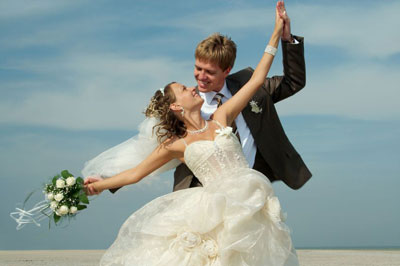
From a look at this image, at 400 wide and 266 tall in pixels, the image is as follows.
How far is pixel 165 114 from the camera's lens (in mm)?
5879

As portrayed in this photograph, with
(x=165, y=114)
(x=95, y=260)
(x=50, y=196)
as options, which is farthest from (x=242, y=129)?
(x=95, y=260)

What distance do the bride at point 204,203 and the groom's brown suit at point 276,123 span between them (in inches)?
16.8

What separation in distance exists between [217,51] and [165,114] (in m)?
0.89

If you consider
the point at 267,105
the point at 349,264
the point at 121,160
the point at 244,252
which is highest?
the point at 267,105

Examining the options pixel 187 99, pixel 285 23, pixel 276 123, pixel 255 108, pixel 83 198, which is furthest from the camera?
pixel 276 123

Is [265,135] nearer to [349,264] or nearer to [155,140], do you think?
[155,140]

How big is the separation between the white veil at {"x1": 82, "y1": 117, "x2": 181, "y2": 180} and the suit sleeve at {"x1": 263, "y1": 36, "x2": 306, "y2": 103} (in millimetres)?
1425

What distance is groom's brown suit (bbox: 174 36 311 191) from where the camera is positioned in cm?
644

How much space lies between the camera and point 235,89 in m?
6.62

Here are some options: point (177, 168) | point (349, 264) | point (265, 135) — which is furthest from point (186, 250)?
point (349, 264)

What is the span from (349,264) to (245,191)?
12.8 metres

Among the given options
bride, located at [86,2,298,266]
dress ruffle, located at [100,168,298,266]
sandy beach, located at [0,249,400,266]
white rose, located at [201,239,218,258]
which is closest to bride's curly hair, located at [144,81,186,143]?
bride, located at [86,2,298,266]

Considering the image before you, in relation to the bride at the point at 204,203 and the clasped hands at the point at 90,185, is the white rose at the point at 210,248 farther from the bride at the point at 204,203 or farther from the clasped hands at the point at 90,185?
the clasped hands at the point at 90,185

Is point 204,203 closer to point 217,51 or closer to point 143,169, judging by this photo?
point 143,169
